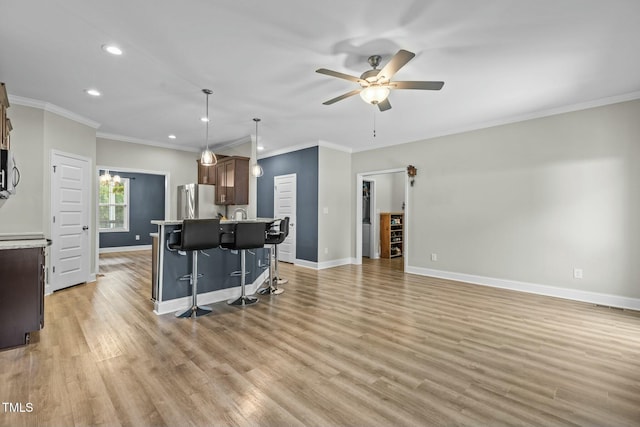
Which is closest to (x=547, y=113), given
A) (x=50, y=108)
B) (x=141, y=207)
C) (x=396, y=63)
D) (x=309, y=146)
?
(x=396, y=63)

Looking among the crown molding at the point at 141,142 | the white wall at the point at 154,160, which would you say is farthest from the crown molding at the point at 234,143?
the white wall at the point at 154,160

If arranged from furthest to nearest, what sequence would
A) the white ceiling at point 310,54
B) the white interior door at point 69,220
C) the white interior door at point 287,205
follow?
the white interior door at point 287,205 → the white interior door at point 69,220 → the white ceiling at point 310,54

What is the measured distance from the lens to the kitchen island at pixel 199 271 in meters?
3.56

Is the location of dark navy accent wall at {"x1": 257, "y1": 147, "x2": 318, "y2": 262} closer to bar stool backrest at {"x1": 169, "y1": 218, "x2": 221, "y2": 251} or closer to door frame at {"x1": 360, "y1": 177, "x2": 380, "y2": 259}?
door frame at {"x1": 360, "y1": 177, "x2": 380, "y2": 259}

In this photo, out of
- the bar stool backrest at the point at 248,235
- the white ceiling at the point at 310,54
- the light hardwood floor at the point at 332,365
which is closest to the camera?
the light hardwood floor at the point at 332,365

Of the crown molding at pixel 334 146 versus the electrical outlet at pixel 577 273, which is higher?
the crown molding at pixel 334 146

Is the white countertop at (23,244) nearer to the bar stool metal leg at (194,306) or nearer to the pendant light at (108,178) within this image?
the bar stool metal leg at (194,306)

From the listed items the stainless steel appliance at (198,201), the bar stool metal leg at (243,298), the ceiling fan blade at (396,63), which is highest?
the ceiling fan blade at (396,63)

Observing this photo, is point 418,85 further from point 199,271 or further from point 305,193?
point 305,193

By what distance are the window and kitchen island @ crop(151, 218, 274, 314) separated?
6584 millimetres

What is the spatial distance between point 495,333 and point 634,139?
3.24 m

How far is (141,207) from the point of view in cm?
947

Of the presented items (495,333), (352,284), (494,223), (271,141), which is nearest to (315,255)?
(352,284)

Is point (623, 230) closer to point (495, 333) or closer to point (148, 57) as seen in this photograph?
point (495, 333)
